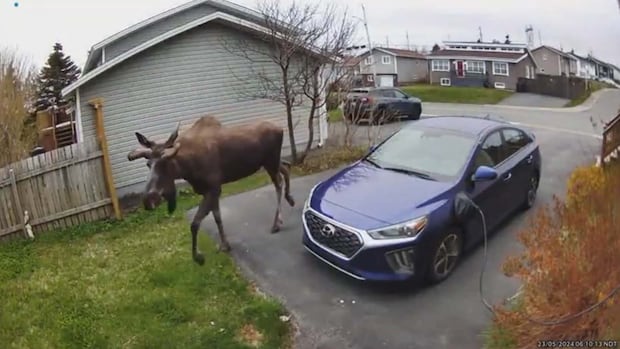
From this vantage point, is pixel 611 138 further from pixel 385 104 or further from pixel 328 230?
pixel 385 104

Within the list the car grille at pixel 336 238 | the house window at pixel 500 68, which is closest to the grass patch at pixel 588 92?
the house window at pixel 500 68

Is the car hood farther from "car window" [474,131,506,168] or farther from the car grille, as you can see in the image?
"car window" [474,131,506,168]

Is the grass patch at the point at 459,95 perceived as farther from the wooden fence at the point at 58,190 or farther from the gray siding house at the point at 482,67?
the wooden fence at the point at 58,190

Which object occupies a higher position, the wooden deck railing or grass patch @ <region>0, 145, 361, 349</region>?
the wooden deck railing

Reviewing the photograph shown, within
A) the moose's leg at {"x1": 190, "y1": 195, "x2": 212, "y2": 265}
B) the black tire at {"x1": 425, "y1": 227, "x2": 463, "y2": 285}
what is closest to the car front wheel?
the black tire at {"x1": 425, "y1": 227, "x2": 463, "y2": 285}

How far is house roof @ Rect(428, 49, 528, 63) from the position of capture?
45.1 meters

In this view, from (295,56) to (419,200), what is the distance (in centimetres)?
907

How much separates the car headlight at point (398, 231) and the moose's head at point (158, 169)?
2.37m

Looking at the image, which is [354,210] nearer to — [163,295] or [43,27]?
[163,295]

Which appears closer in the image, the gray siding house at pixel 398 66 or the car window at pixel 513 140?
the car window at pixel 513 140

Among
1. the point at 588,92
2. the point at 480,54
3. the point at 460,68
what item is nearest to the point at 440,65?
the point at 460,68

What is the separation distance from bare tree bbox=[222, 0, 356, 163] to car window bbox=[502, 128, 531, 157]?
6.38 meters

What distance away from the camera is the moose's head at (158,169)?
19.9 ft

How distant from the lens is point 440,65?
156ft
